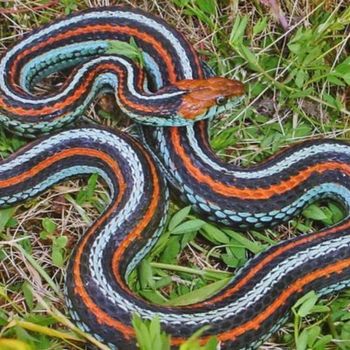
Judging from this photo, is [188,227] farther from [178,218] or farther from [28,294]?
[28,294]

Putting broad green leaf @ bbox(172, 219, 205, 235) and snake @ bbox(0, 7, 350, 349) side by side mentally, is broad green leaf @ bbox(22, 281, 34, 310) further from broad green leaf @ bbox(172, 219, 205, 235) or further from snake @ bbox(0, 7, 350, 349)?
broad green leaf @ bbox(172, 219, 205, 235)

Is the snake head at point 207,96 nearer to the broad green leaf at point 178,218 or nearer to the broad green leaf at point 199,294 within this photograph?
the broad green leaf at point 178,218

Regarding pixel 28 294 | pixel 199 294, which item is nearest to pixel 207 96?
pixel 199 294

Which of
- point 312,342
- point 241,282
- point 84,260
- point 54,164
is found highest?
point 54,164

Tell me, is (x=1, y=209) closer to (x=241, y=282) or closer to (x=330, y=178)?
(x=241, y=282)

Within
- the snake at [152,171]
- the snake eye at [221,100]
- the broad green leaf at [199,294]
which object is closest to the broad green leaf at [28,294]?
the snake at [152,171]

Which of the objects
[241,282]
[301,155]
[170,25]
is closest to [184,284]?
[241,282]

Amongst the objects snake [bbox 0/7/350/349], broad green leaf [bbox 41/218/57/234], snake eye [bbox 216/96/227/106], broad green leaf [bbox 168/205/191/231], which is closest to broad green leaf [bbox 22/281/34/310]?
snake [bbox 0/7/350/349]
